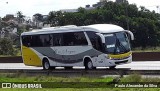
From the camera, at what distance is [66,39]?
26062 millimetres

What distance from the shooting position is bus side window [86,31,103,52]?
2350 centimetres

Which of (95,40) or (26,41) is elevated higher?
(95,40)

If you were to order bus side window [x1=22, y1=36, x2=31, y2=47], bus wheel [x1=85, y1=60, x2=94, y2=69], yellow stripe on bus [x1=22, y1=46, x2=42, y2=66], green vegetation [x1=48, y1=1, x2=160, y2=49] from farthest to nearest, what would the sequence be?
green vegetation [x1=48, y1=1, x2=160, y2=49], bus side window [x1=22, y1=36, x2=31, y2=47], yellow stripe on bus [x1=22, y1=46, x2=42, y2=66], bus wheel [x1=85, y1=60, x2=94, y2=69]

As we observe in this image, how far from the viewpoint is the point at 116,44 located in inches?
928

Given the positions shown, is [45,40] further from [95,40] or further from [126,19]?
[126,19]

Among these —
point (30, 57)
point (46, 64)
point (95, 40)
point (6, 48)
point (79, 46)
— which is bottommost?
point (6, 48)

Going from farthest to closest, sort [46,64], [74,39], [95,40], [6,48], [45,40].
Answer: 1. [6,48]
2. [46,64]
3. [45,40]
4. [74,39]
5. [95,40]

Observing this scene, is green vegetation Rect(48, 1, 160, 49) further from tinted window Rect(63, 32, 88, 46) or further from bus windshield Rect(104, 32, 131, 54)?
bus windshield Rect(104, 32, 131, 54)

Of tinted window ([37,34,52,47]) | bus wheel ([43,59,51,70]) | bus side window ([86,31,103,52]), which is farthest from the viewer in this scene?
bus wheel ([43,59,51,70])

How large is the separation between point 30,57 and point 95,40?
7692 mm

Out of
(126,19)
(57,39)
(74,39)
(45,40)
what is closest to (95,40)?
(74,39)

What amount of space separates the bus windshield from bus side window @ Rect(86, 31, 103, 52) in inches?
17.1

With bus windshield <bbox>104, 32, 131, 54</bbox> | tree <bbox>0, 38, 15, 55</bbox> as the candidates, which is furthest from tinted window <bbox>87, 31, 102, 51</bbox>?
tree <bbox>0, 38, 15, 55</bbox>

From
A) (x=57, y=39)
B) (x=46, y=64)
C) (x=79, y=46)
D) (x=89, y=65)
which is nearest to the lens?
(x=89, y=65)
